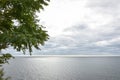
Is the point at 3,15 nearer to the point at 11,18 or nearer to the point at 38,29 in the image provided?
the point at 11,18

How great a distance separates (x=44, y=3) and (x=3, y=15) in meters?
2.39

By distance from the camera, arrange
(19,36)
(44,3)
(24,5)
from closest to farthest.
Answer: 1. (19,36)
2. (24,5)
3. (44,3)

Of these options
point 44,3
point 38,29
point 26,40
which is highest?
point 44,3

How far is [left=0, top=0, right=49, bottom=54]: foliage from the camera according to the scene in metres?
9.78

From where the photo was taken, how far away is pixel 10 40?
907 cm

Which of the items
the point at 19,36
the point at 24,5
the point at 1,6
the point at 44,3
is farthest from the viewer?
the point at 44,3

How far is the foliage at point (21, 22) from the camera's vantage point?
32.1 ft

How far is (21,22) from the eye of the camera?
435 inches

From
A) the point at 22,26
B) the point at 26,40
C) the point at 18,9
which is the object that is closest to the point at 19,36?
the point at 26,40

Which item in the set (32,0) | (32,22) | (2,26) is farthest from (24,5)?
(2,26)

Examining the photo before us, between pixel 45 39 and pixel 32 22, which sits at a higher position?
pixel 32 22

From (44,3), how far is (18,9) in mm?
1663

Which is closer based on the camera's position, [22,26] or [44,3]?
[22,26]

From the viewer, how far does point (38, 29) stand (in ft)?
36.4
